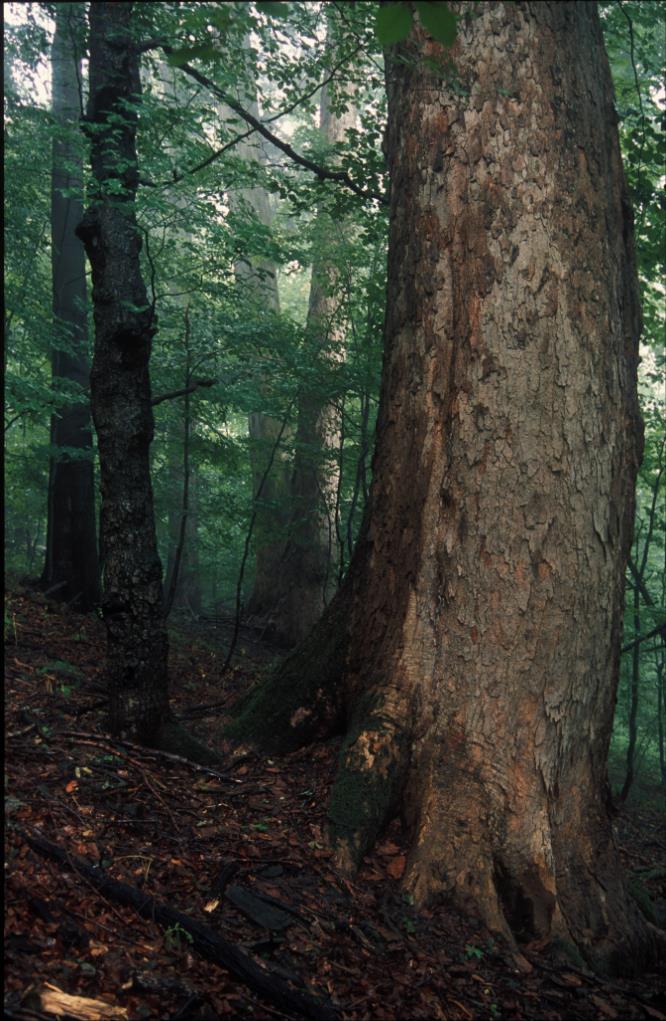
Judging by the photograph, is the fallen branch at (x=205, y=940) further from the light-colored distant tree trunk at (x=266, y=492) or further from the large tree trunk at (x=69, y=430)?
the light-colored distant tree trunk at (x=266, y=492)

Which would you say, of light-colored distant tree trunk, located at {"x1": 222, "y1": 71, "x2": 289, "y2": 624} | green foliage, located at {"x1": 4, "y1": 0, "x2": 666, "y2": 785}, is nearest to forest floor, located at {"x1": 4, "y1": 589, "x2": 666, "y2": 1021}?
green foliage, located at {"x1": 4, "y1": 0, "x2": 666, "y2": 785}

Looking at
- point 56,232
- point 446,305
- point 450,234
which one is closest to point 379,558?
point 446,305

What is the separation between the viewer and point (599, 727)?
13.8ft

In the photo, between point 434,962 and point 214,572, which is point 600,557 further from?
point 214,572

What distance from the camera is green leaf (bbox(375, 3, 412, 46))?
1423 mm

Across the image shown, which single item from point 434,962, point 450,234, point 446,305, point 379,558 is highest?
point 450,234

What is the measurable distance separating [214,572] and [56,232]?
320 inches

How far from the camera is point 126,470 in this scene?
187 inches

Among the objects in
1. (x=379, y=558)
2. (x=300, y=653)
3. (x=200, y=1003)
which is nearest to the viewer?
(x=200, y=1003)

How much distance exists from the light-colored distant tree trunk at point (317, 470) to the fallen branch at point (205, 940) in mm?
6592

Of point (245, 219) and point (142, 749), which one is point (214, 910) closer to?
point (142, 749)

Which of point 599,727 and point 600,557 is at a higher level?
point 600,557

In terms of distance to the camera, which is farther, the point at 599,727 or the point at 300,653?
the point at 300,653

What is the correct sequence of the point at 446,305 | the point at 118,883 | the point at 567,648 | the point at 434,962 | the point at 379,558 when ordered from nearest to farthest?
1. the point at 118,883
2. the point at 434,962
3. the point at 567,648
4. the point at 446,305
5. the point at 379,558
